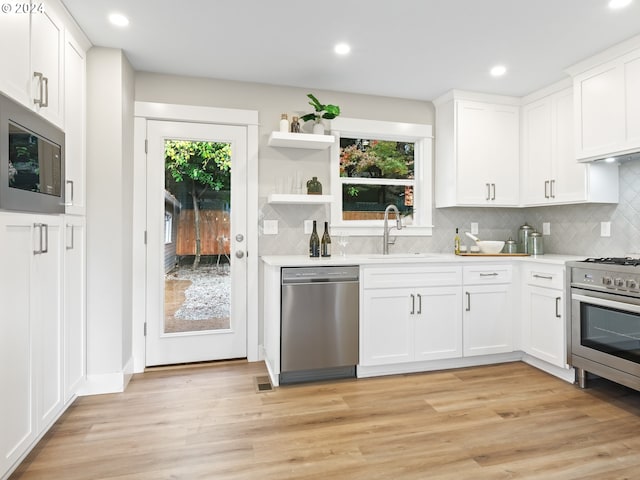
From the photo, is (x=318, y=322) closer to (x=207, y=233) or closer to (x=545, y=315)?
(x=207, y=233)

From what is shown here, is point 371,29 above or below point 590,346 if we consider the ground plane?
above

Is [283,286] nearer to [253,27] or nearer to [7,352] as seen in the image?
[7,352]

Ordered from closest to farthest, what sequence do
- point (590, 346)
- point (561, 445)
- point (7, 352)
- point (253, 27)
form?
point (7, 352)
point (561, 445)
point (253, 27)
point (590, 346)

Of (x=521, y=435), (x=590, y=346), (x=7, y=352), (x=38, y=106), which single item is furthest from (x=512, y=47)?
(x=7, y=352)

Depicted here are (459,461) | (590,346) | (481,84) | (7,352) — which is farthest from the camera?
(481,84)

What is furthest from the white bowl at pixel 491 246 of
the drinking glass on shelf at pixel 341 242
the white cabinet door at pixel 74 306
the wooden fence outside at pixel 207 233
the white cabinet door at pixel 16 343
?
the white cabinet door at pixel 16 343

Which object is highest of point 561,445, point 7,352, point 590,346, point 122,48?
point 122,48

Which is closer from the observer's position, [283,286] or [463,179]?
[283,286]

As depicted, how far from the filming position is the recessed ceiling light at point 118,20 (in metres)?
2.33

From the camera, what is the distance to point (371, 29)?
2500mm

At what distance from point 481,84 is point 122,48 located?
2.92 metres

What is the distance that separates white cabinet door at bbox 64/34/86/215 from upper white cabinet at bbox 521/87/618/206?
367cm

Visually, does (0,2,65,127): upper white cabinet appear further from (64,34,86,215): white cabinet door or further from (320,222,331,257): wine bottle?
(320,222,331,257): wine bottle

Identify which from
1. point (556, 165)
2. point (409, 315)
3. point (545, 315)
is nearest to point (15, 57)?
point (409, 315)
